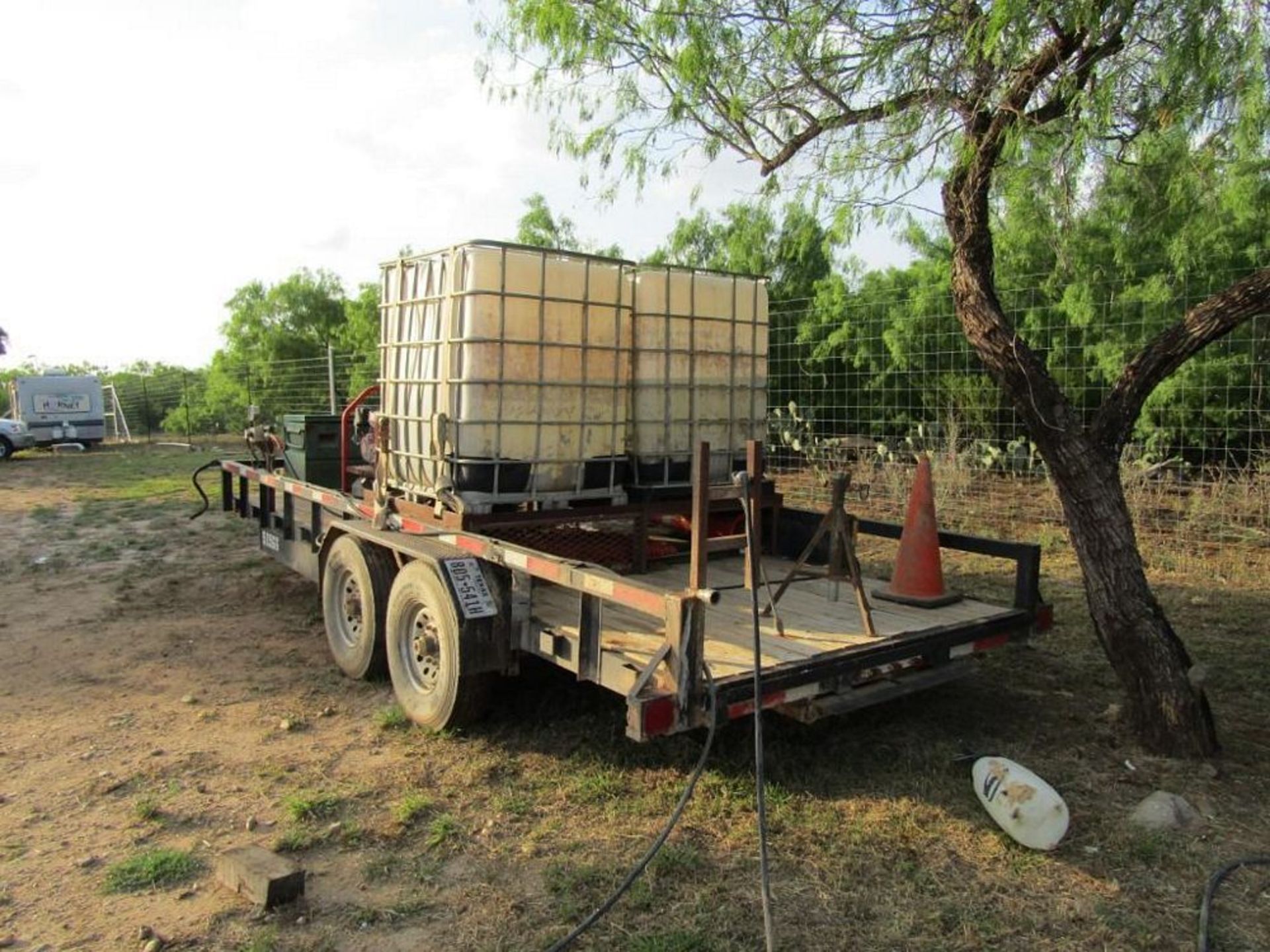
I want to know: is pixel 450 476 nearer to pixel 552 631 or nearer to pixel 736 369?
pixel 552 631

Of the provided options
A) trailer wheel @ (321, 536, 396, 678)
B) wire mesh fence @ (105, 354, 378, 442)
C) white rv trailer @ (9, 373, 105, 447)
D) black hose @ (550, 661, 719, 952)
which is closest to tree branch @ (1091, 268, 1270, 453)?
black hose @ (550, 661, 719, 952)

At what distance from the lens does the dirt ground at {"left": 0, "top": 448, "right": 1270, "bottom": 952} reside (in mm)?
3086

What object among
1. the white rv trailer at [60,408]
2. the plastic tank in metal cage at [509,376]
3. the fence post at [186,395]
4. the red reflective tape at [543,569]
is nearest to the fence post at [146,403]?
the fence post at [186,395]

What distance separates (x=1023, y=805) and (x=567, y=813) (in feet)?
6.05

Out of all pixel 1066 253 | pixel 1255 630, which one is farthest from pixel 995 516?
pixel 1066 253

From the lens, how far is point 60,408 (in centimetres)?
2469

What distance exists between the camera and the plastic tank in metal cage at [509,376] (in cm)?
481

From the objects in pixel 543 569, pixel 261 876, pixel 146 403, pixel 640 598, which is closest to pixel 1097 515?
pixel 640 598

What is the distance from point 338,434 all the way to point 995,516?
6.83 metres

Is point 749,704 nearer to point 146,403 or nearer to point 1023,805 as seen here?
point 1023,805

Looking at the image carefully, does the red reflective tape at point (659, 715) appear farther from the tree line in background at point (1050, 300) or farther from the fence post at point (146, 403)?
the fence post at point (146, 403)

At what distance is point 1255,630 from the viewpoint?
6.36 metres

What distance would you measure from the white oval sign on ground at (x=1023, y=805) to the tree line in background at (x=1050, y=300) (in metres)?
2.99

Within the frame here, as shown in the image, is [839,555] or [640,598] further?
[839,555]
